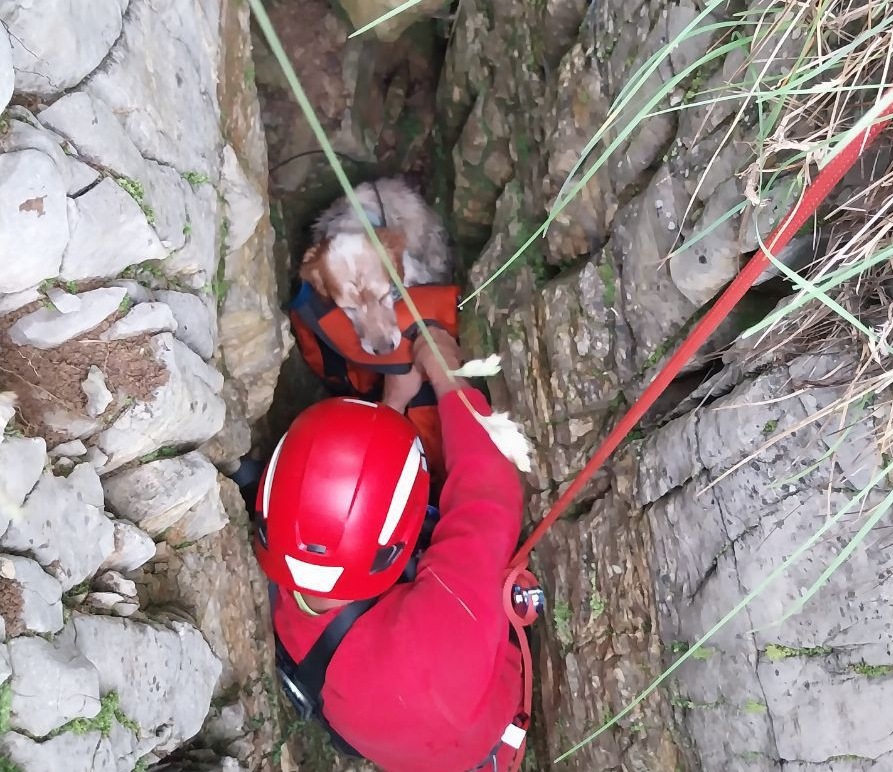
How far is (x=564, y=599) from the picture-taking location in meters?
2.68

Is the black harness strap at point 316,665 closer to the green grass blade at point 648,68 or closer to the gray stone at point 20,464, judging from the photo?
the gray stone at point 20,464

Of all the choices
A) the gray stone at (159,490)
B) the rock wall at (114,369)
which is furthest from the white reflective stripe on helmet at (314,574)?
the gray stone at (159,490)

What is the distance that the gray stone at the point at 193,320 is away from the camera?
69.6 inches

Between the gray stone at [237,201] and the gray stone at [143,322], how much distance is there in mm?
506

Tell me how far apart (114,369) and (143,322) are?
0.13m

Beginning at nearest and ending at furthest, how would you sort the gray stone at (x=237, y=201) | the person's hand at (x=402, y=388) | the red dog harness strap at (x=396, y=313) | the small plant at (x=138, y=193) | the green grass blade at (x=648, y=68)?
the green grass blade at (x=648, y=68)
the small plant at (x=138, y=193)
the gray stone at (x=237, y=201)
the red dog harness strap at (x=396, y=313)
the person's hand at (x=402, y=388)

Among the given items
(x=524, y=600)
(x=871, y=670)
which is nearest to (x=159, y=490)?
(x=524, y=600)

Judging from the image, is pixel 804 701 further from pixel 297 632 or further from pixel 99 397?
pixel 99 397

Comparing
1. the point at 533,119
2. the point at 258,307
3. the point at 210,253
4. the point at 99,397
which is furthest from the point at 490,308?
the point at 99,397

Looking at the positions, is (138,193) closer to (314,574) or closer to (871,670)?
(314,574)

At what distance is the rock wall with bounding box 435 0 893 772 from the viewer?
5.33 ft

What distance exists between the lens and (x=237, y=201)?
2064 mm

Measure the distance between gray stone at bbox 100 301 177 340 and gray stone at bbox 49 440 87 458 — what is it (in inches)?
9.8

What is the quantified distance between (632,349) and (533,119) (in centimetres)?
113
